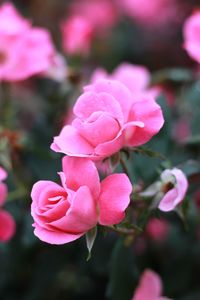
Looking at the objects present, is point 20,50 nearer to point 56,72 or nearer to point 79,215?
point 56,72

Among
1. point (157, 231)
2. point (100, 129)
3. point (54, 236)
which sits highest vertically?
point (100, 129)

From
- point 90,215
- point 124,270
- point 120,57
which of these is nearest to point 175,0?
point 120,57

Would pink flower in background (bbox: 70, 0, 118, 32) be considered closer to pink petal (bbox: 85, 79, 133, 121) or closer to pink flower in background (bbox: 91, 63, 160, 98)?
pink flower in background (bbox: 91, 63, 160, 98)

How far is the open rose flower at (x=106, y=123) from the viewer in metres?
0.71

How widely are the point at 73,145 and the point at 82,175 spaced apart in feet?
0.14

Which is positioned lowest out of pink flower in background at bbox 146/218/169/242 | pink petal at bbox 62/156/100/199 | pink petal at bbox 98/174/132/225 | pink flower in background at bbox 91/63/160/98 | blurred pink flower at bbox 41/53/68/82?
pink flower in background at bbox 146/218/169/242

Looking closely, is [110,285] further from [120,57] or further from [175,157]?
[120,57]

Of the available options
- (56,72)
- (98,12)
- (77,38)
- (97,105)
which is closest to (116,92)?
(97,105)

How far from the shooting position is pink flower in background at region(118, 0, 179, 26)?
6.46 ft

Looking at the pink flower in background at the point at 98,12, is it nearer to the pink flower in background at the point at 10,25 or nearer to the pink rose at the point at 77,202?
the pink flower in background at the point at 10,25

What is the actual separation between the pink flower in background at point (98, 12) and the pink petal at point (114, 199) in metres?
1.43

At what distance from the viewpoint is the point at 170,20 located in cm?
198

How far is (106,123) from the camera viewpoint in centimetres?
70

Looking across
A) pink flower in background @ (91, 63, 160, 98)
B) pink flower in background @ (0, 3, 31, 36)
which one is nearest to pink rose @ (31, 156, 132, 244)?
pink flower in background @ (0, 3, 31, 36)
